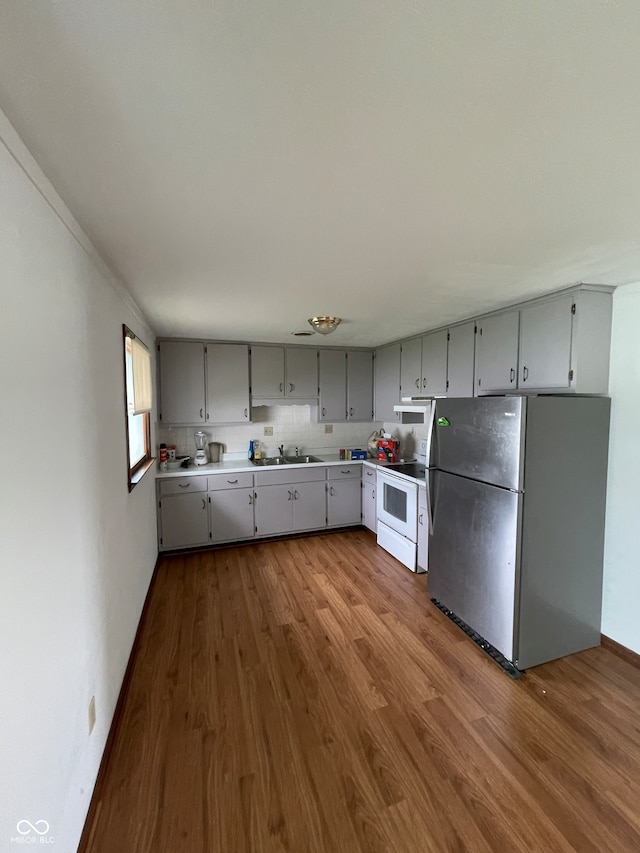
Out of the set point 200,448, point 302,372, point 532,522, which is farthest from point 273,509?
point 532,522

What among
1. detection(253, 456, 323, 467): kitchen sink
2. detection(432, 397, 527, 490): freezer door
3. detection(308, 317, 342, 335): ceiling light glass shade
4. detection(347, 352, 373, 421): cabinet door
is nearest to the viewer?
detection(432, 397, 527, 490): freezer door

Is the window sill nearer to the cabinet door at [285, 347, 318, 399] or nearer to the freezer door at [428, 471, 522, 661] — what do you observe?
the cabinet door at [285, 347, 318, 399]

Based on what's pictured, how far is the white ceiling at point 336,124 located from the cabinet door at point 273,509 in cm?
267

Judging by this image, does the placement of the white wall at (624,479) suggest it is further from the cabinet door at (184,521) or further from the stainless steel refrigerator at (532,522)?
the cabinet door at (184,521)

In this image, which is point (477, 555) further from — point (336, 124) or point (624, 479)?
point (336, 124)

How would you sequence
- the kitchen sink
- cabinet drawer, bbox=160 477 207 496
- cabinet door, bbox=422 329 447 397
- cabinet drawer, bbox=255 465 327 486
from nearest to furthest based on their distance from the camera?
cabinet door, bbox=422 329 447 397 < cabinet drawer, bbox=160 477 207 496 < cabinet drawer, bbox=255 465 327 486 < the kitchen sink

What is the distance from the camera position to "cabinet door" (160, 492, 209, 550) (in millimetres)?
A: 3557

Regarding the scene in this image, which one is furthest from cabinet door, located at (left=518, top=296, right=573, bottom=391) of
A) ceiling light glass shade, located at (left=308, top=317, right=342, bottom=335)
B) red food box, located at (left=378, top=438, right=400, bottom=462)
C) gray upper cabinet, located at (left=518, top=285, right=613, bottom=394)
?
red food box, located at (left=378, top=438, right=400, bottom=462)

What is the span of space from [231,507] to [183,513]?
48cm

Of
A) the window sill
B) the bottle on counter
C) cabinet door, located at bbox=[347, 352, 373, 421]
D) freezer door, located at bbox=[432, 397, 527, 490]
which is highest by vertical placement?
cabinet door, located at bbox=[347, 352, 373, 421]

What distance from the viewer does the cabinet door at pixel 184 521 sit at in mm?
3557

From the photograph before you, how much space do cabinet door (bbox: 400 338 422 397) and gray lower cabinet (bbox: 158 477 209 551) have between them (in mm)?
2334

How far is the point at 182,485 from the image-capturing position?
11.8ft

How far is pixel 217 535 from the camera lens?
12.3ft
